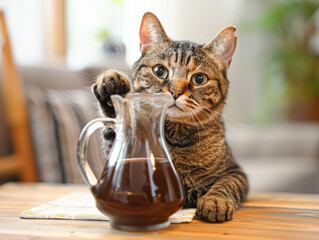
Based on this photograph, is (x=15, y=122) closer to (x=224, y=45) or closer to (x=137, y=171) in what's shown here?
(x=224, y=45)

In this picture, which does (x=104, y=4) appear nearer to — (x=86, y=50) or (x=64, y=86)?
(x=86, y=50)

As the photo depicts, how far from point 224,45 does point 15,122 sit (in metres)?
1.15

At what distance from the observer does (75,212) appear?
2.71 feet

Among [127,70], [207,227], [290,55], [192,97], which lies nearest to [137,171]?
[207,227]

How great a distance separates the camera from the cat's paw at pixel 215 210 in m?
0.77

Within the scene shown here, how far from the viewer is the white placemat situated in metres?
0.78

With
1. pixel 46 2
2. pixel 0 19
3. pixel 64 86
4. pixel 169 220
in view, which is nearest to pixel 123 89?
pixel 169 220

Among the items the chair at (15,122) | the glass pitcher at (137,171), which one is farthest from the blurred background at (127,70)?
the glass pitcher at (137,171)

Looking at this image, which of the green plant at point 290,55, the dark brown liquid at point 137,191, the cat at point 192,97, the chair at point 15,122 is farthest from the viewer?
the green plant at point 290,55

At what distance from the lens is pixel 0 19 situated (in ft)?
5.95

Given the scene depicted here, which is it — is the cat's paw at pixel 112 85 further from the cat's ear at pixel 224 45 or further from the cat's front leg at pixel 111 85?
the cat's ear at pixel 224 45

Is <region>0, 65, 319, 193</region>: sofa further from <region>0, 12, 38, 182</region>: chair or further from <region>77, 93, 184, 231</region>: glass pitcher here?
<region>77, 93, 184, 231</region>: glass pitcher

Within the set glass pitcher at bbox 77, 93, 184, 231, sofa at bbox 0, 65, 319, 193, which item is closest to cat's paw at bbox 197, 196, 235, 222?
glass pitcher at bbox 77, 93, 184, 231

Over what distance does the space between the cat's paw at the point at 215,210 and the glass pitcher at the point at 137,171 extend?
0.34 ft
